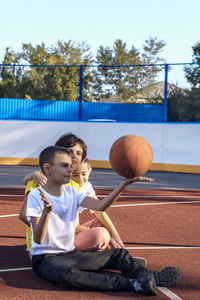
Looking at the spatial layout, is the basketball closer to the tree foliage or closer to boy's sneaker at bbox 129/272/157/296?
boy's sneaker at bbox 129/272/157/296

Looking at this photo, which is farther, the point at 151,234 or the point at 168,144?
the point at 168,144

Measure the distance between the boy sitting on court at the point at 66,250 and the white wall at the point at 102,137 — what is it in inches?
487

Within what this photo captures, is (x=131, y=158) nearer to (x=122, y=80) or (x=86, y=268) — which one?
(x=86, y=268)

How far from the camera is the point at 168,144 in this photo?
16875mm

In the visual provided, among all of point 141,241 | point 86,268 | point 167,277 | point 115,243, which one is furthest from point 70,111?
point 167,277

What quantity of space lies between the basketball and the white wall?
11978 millimetres

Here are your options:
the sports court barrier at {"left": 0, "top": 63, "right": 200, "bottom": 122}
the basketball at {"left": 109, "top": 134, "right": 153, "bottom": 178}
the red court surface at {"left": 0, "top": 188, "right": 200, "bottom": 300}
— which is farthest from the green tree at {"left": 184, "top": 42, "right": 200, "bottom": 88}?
the basketball at {"left": 109, "top": 134, "right": 153, "bottom": 178}

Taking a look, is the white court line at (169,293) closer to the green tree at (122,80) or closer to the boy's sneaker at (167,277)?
the boy's sneaker at (167,277)

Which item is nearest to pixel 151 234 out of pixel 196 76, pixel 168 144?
pixel 168 144

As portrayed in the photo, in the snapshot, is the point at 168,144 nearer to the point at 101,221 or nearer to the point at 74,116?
the point at 74,116

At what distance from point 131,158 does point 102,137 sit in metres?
12.8

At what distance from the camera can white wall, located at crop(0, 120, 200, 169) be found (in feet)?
55.1

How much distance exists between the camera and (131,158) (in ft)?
15.6

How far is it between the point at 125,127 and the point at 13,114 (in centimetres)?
486
